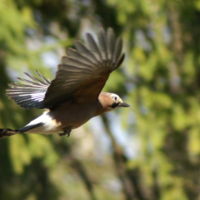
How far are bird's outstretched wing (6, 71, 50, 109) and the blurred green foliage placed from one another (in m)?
0.64

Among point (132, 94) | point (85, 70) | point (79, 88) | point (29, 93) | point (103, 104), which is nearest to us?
point (85, 70)

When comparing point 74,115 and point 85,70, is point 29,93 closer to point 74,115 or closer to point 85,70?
point 74,115

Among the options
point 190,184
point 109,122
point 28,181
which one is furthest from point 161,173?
point 28,181

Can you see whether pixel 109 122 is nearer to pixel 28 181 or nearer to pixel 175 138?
pixel 175 138

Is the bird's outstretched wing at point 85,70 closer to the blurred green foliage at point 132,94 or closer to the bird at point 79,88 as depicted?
the bird at point 79,88

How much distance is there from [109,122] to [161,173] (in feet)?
4.16

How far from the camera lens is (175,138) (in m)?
6.59

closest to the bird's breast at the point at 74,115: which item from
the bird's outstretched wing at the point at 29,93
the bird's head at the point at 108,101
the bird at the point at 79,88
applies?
the bird at the point at 79,88

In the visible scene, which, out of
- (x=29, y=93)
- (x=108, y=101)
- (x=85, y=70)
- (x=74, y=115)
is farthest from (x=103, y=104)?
(x=29, y=93)

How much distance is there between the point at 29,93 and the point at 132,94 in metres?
2.32

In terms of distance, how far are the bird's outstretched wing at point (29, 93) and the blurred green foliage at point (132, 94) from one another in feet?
2.08

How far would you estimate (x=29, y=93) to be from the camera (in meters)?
3.98

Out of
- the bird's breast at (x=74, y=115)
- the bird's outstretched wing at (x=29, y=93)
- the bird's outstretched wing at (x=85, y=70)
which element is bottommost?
the bird's breast at (x=74, y=115)

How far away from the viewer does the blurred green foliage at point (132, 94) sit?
511 cm
